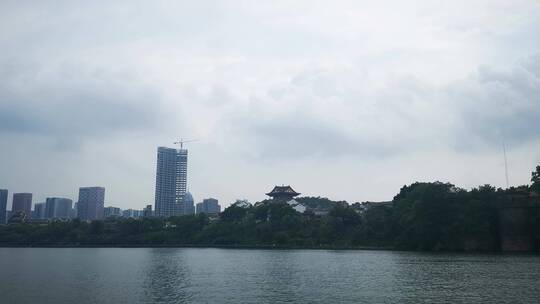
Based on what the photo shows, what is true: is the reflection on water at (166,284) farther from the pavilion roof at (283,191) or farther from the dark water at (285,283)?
the pavilion roof at (283,191)

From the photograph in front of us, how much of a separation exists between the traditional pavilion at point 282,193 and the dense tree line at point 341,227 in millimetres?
22506

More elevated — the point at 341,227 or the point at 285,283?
the point at 341,227

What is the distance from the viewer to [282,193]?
129 m

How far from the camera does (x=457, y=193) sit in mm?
66188

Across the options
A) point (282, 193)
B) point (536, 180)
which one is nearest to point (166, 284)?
point (536, 180)

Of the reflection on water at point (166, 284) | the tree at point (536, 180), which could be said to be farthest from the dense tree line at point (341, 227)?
the reflection on water at point (166, 284)

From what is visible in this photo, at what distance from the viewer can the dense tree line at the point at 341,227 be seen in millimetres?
65188

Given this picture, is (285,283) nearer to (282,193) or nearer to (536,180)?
(536,180)

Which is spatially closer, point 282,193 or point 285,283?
point 285,283

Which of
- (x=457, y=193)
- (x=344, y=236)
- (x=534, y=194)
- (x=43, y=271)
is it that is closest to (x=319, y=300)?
(x=43, y=271)

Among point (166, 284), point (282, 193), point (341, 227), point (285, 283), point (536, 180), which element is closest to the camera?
point (285, 283)

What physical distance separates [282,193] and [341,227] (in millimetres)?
44749

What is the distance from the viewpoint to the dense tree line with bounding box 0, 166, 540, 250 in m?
65.2

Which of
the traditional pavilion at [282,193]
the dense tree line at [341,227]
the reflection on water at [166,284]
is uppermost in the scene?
the traditional pavilion at [282,193]
